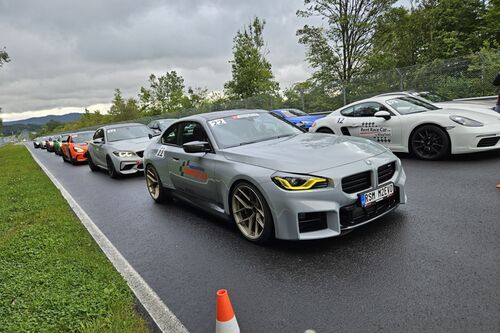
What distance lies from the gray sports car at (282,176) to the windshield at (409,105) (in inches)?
148

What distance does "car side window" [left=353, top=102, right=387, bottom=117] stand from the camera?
7.96 meters

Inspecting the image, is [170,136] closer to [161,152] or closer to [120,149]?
[161,152]

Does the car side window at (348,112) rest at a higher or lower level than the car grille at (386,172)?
higher

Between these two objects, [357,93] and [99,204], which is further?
[357,93]

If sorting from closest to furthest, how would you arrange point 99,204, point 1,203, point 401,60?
point 99,204 → point 1,203 → point 401,60

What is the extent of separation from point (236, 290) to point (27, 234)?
3617mm

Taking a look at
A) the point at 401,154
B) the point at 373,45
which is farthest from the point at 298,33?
the point at 401,154

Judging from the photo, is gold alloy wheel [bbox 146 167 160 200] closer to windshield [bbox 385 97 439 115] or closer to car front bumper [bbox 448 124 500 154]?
windshield [bbox 385 97 439 115]

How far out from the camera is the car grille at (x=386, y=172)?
12.1 ft

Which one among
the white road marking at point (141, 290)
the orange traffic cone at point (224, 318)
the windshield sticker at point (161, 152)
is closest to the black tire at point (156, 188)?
the windshield sticker at point (161, 152)

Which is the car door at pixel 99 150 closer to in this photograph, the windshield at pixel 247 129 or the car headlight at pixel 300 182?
the windshield at pixel 247 129

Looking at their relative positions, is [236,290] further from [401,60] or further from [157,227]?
[401,60]

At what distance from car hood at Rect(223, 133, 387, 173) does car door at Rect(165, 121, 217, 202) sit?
1.36 ft

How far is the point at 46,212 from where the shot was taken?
19.8 feet
